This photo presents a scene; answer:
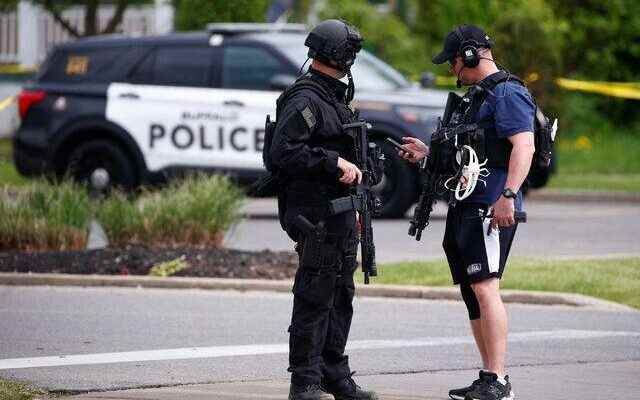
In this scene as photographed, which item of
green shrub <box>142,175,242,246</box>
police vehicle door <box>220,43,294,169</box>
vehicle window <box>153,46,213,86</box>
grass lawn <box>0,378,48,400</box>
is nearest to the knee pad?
grass lawn <box>0,378,48,400</box>

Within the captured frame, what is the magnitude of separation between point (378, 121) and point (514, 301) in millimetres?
6709

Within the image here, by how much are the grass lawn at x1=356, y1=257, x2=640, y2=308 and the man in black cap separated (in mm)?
4202

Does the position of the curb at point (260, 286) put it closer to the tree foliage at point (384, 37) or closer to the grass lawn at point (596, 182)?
the grass lawn at point (596, 182)

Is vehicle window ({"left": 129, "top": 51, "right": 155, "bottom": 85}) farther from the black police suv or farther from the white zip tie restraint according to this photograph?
the white zip tie restraint

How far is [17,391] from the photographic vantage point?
8.28 m

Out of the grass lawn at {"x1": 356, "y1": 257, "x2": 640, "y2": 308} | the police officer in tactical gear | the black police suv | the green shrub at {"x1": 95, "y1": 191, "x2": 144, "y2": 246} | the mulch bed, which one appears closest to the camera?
the police officer in tactical gear

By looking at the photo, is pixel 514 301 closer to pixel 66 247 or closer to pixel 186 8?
pixel 66 247

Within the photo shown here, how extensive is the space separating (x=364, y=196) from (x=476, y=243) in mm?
620

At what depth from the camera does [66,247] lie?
14.6 meters

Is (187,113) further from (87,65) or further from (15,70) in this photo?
(15,70)

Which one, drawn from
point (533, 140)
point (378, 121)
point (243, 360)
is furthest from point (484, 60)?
point (378, 121)


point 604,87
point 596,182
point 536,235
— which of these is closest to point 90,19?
point 604,87

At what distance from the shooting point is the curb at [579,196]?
75.1 ft

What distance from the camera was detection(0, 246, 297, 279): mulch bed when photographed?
1332 centimetres
